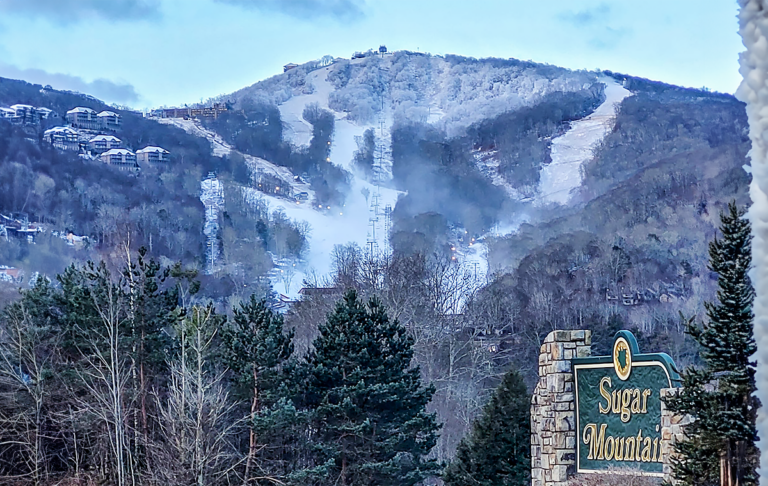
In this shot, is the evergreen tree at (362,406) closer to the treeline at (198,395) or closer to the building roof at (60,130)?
the treeline at (198,395)

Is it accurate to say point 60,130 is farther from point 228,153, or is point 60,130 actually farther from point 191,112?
point 191,112

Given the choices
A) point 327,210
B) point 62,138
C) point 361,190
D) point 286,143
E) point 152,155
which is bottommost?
point 327,210

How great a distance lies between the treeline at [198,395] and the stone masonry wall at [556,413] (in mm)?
5660

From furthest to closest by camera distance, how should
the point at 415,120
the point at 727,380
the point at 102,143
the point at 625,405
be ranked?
1. the point at 415,120
2. the point at 102,143
3. the point at 625,405
4. the point at 727,380

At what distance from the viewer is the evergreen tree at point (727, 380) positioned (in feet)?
30.8

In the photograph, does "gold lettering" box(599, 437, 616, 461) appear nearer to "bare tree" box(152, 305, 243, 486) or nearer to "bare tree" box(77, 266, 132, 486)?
"bare tree" box(152, 305, 243, 486)

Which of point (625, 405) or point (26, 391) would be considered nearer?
point (625, 405)

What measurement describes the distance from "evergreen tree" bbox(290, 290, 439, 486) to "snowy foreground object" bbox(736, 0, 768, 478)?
18371mm

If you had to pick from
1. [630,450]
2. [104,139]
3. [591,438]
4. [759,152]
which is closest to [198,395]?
[591,438]

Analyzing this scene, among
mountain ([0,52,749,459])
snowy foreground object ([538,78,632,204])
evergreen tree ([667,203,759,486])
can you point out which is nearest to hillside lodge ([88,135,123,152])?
mountain ([0,52,749,459])

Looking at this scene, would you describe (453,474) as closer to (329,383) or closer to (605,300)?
(329,383)

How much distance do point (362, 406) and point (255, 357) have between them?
104 inches

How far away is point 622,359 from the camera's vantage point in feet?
46.4

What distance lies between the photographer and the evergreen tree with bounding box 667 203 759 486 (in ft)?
30.8
